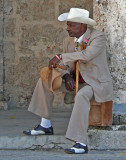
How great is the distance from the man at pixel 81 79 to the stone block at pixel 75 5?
2.29 m

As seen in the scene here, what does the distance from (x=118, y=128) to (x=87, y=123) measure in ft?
1.69

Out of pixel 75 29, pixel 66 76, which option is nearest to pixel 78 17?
pixel 75 29

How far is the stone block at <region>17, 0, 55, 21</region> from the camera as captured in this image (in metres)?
8.26

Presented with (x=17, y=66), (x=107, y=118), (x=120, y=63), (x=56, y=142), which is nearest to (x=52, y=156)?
(x=56, y=142)

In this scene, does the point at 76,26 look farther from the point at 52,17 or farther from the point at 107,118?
the point at 52,17

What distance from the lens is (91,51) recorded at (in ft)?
18.4

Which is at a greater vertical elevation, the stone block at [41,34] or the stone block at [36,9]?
the stone block at [36,9]

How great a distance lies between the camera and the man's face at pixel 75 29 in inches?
229

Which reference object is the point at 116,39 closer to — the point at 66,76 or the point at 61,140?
the point at 66,76

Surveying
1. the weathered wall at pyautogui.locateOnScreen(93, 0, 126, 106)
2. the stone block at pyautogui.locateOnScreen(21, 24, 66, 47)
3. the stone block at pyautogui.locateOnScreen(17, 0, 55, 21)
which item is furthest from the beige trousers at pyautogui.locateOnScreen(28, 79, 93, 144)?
the stone block at pyautogui.locateOnScreen(17, 0, 55, 21)

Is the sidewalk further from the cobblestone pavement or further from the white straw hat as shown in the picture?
the white straw hat

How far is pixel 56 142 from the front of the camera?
5.84 m

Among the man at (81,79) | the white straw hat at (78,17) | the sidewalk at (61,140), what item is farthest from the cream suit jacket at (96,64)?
the sidewalk at (61,140)

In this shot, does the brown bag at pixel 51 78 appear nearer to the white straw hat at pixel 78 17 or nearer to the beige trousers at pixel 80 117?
the beige trousers at pixel 80 117
